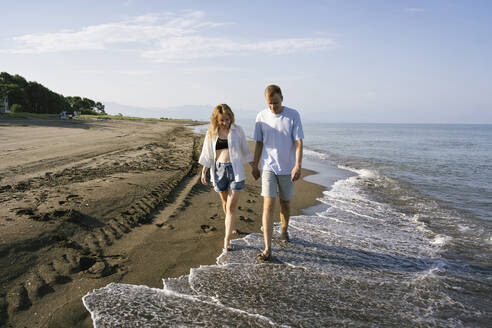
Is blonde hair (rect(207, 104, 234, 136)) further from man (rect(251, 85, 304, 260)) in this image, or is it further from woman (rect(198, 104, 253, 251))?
man (rect(251, 85, 304, 260))

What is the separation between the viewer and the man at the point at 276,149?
4.08 meters

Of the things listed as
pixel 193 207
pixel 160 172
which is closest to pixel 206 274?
pixel 193 207

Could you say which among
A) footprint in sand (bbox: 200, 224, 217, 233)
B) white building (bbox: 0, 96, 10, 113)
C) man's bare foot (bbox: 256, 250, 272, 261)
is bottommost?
man's bare foot (bbox: 256, 250, 272, 261)

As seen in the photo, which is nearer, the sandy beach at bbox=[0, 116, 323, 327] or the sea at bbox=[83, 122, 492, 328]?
the sea at bbox=[83, 122, 492, 328]

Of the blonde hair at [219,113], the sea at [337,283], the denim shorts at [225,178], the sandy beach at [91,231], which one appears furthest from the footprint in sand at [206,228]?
the blonde hair at [219,113]

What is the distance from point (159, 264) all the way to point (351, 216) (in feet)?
14.4

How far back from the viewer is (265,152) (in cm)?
427

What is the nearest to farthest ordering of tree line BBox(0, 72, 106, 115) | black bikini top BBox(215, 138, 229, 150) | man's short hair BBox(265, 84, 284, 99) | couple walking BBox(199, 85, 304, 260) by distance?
1. man's short hair BBox(265, 84, 284, 99)
2. couple walking BBox(199, 85, 304, 260)
3. black bikini top BBox(215, 138, 229, 150)
4. tree line BBox(0, 72, 106, 115)

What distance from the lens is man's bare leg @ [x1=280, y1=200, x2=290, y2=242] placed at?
178 inches

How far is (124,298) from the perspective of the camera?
3031 mm

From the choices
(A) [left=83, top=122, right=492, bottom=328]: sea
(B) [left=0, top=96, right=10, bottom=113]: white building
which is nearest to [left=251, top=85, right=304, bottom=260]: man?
(A) [left=83, top=122, right=492, bottom=328]: sea

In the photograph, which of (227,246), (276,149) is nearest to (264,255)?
(227,246)

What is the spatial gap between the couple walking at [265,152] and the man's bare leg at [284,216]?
242 mm

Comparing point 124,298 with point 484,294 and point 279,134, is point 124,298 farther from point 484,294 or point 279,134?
point 484,294
